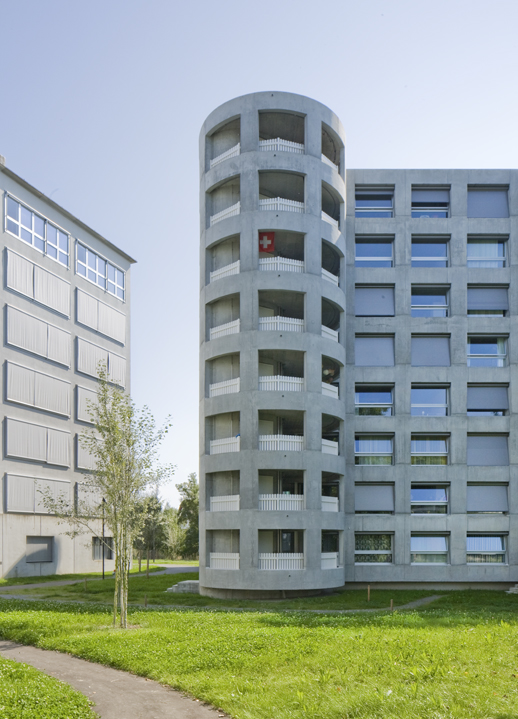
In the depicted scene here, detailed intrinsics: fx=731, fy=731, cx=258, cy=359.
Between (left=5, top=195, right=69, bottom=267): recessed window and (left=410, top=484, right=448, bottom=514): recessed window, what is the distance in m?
34.6

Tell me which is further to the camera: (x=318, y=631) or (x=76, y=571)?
(x=76, y=571)

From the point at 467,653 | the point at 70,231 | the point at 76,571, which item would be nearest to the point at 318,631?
the point at 467,653

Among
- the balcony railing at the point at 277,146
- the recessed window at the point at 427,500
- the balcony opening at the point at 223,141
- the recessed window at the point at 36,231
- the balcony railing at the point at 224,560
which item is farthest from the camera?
the recessed window at the point at 36,231

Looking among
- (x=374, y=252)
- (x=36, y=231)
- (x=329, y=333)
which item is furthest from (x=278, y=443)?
(x=36, y=231)

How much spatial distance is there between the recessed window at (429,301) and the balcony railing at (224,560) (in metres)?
18.2

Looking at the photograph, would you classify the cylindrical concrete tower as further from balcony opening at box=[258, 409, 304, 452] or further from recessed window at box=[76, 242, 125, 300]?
recessed window at box=[76, 242, 125, 300]

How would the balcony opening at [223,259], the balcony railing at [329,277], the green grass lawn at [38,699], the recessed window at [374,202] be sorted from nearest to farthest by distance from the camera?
the green grass lawn at [38,699]
the balcony opening at [223,259]
the balcony railing at [329,277]
the recessed window at [374,202]

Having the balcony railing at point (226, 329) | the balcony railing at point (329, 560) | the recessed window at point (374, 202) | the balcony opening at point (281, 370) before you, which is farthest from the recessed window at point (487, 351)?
the balcony railing at point (226, 329)

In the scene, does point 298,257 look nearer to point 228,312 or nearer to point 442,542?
point 228,312

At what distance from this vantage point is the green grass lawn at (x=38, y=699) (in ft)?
40.5

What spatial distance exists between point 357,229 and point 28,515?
31857 millimetres

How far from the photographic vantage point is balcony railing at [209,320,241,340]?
37594 millimetres

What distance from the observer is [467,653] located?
16.4 metres

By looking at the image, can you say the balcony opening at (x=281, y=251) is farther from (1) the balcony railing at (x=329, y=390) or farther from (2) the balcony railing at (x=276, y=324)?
(1) the balcony railing at (x=329, y=390)
